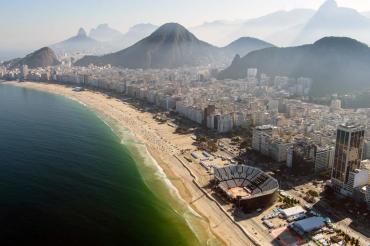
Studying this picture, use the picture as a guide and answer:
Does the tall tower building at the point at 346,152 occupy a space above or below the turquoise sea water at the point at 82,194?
above

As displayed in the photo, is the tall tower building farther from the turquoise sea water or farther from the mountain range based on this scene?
the mountain range

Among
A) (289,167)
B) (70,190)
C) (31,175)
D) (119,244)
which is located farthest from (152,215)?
(289,167)

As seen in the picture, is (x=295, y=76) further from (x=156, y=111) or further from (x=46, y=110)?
(x=46, y=110)

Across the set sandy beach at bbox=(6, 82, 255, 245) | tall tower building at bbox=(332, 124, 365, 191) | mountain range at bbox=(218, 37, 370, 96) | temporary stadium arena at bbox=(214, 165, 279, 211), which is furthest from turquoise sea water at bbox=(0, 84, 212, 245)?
mountain range at bbox=(218, 37, 370, 96)

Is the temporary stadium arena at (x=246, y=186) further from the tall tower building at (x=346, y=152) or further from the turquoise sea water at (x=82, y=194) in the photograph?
the tall tower building at (x=346, y=152)

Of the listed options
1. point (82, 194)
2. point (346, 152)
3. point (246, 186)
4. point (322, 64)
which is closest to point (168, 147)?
point (246, 186)

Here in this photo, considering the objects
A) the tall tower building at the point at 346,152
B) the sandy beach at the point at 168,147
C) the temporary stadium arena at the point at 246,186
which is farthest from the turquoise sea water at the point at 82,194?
the tall tower building at the point at 346,152

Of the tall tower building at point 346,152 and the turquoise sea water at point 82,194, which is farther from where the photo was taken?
the tall tower building at point 346,152
